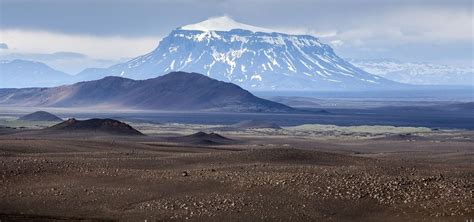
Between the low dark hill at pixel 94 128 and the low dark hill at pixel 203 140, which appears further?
the low dark hill at pixel 94 128

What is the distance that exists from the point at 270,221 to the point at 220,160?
14284 mm

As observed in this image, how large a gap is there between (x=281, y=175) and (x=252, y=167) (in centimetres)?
443

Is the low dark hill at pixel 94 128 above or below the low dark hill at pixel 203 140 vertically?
above

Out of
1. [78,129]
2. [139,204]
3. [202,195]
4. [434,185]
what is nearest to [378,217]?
[434,185]

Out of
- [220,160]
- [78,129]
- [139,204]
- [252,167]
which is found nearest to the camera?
[139,204]

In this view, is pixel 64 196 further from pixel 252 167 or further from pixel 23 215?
pixel 252 167

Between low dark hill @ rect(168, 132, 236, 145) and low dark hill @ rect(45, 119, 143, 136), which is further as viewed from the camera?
low dark hill @ rect(45, 119, 143, 136)

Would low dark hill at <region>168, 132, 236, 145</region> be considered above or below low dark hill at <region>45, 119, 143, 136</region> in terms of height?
below

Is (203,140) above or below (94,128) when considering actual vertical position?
below

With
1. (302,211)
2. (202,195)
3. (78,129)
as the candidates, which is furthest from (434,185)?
(78,129)

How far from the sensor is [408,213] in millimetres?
25984

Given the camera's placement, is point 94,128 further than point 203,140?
Yes

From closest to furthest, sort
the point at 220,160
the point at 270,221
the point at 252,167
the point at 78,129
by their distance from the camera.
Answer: the point at 270,221
the point at 252,167
the point at 220,160
the point at 78,129

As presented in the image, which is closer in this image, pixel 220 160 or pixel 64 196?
pixel 64 196
